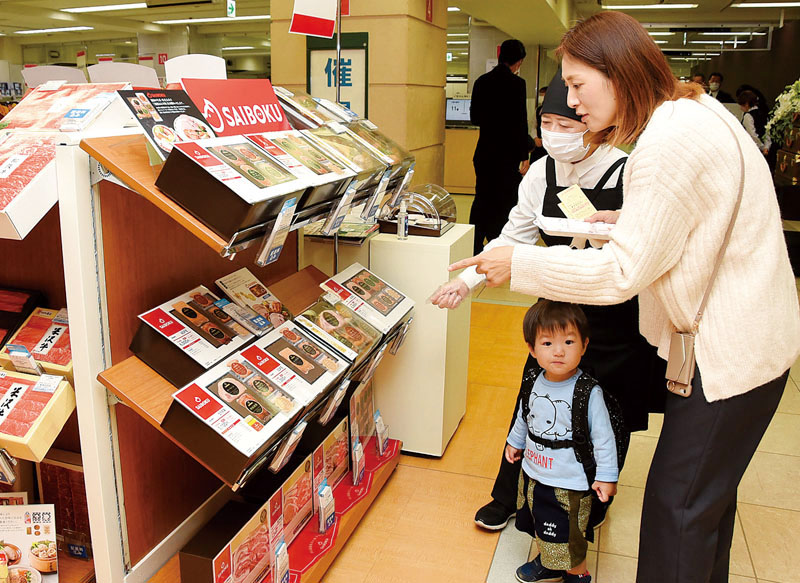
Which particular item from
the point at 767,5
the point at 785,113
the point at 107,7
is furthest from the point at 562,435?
the point at 107,7

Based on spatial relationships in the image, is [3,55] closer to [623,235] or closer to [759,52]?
[759,52]

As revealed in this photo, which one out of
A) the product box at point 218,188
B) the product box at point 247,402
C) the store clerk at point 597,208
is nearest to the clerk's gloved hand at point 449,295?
the store clerk at point 597,208

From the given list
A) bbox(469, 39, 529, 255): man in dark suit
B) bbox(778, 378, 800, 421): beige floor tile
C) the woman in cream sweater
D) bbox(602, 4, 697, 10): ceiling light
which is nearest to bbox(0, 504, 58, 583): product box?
the woman in cream sweater

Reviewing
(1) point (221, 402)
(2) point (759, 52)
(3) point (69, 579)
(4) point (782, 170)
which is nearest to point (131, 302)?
(1) point (221, 402)

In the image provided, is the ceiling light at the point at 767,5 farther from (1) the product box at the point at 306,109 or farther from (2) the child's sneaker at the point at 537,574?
(2) the child's sneaker at the point at 537,574

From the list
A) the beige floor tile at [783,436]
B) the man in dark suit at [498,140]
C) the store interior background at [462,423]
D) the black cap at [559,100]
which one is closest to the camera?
the black cap at [559,100]

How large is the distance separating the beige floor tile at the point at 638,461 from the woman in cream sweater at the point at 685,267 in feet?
4.58

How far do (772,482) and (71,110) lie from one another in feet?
9.91

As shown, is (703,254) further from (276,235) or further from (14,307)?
(14,307)

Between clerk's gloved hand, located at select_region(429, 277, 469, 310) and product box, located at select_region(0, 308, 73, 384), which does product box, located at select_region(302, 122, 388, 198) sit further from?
product box, located at select_region(0, 308, 73, 384)

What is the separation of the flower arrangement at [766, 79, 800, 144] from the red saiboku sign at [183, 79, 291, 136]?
444 centimetres

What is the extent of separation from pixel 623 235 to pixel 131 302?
1246mm

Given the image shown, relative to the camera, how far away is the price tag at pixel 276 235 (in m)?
1.69

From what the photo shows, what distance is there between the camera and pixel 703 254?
1.44 meters
